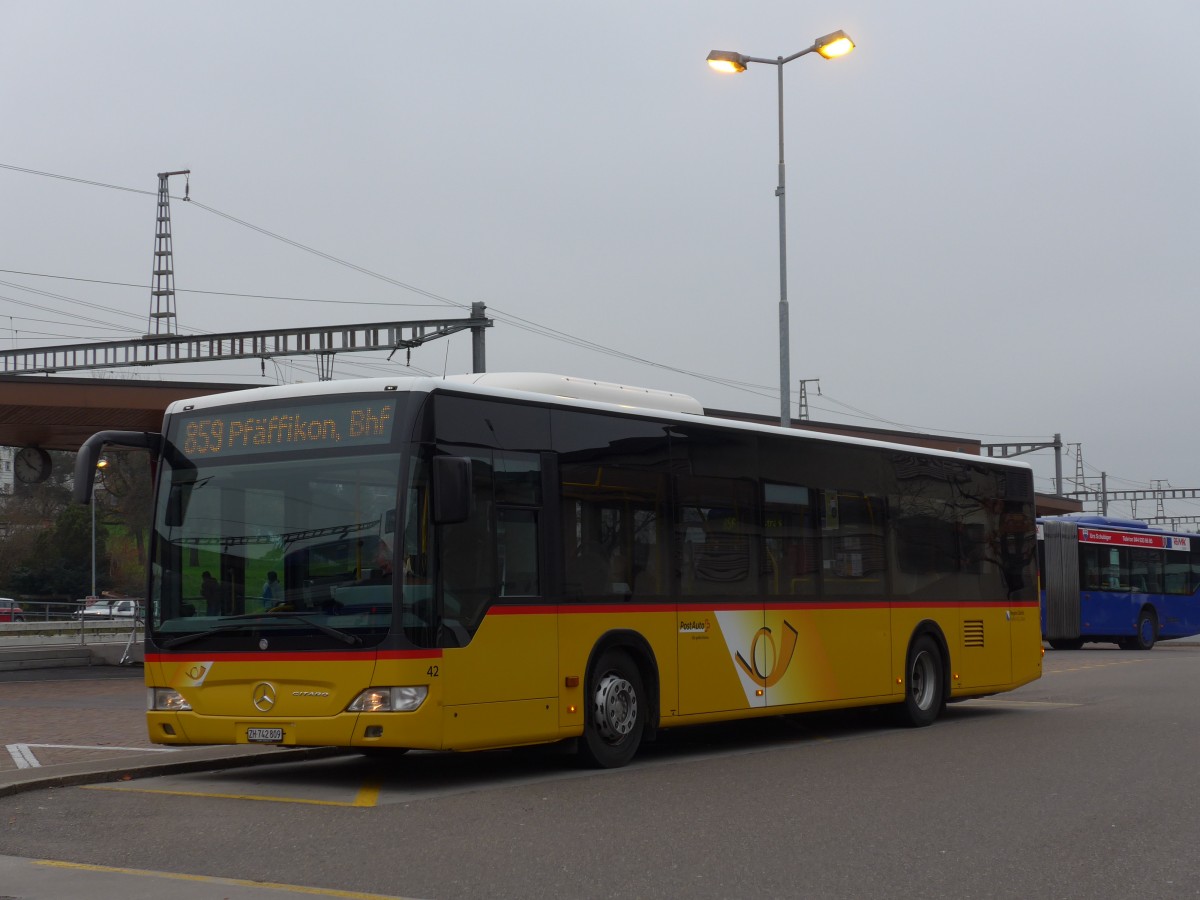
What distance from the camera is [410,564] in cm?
1061

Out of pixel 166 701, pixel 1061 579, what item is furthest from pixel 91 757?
pixel 1061 579

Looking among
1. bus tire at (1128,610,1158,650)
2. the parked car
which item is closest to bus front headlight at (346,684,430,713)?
bus tire at (1128,610,1158,650)

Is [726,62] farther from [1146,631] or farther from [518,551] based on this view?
[1146,631]

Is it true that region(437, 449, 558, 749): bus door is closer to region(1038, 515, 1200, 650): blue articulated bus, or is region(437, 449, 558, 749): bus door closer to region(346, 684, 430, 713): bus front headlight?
region(346, 684, 430, 713): bus front headlight

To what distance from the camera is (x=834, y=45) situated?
21391 mm

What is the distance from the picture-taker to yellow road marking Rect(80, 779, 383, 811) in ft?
33.7

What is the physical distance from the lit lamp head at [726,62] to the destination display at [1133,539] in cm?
1881

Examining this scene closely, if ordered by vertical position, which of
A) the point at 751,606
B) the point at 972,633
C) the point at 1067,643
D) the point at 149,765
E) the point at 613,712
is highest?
the point at 751,606


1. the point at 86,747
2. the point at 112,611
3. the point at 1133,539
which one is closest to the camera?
the point at 86,747

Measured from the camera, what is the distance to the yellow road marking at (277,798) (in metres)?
10.3

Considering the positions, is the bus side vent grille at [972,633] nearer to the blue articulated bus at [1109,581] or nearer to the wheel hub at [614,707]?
the wheel hub at [614,707]

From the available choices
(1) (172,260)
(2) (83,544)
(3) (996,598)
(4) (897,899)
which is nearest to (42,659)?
(3) (996,598)

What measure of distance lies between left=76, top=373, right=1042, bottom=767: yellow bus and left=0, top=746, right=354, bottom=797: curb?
0.54 metres

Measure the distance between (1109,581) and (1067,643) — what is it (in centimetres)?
328
